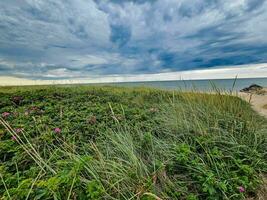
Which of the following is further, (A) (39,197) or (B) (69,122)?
(B) (69,122)

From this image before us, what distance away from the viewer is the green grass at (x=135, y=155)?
1.74 metres

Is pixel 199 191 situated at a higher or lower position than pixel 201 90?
lower

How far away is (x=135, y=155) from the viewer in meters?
2.52

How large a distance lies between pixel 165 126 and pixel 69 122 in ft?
5.40

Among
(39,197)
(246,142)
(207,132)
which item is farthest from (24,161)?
(246,142)

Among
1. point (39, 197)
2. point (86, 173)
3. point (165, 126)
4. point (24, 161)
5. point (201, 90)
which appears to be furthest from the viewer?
point (201, 90)

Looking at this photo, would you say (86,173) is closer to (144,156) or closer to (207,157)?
(144,156)

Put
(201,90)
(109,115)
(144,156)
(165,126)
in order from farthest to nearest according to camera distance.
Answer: (201,90), (109,115), (165,126), (144,156)

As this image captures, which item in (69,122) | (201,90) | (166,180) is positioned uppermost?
(201,90)

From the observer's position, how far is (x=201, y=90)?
4.58 meters

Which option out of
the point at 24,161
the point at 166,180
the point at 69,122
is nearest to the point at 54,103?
the point at 69,122

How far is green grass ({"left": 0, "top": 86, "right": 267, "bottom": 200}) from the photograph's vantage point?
174cm

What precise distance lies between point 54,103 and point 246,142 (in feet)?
14.0

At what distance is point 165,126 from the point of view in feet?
11.6
